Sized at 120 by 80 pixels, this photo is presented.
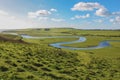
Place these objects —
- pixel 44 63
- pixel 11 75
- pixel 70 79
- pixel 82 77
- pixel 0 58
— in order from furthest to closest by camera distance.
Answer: pixel 44 63 < pixel 0 58 < pixel 82 77 < pixel 70 79 < pixel 11 75

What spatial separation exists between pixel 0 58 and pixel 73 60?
57.9ft

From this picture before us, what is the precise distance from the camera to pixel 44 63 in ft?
133

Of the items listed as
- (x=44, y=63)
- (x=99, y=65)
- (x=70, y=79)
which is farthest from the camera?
(x=99, y=65)

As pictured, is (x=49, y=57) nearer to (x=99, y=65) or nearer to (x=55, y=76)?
(x=99, y=65)

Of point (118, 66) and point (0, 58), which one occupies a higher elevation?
point (0, 58)

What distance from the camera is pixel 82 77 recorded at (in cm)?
3344

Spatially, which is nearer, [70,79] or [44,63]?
[70,79]

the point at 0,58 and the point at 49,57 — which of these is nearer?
the point at 0,58

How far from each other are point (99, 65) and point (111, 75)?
830cm

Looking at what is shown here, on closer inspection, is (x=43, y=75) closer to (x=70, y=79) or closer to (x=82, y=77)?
(x=70, y=79)

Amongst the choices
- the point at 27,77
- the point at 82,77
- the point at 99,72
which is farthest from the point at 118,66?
the point at 27,77

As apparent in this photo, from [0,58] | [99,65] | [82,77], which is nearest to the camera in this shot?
[82,77]

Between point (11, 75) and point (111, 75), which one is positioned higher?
point (11, 75)

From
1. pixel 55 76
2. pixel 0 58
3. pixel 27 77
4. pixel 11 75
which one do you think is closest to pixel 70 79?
pixel 55 76
